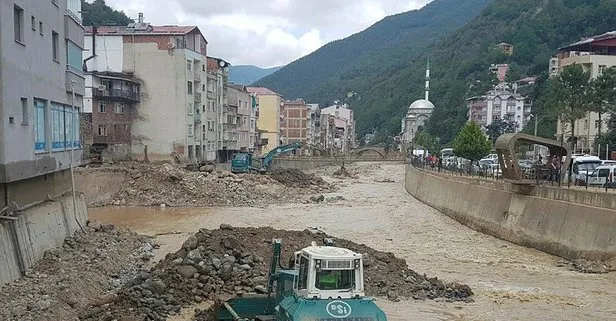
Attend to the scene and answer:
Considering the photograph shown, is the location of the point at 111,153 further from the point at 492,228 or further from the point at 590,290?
the point at 590,290

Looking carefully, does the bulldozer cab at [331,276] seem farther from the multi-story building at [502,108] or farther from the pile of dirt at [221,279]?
the multi-story building at [502,108]

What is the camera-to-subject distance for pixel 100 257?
2145cm

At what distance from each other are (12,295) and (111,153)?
150ft

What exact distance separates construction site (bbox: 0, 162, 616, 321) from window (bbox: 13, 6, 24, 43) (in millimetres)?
6793

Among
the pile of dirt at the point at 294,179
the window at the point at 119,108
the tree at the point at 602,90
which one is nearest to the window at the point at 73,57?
the window at the point at 119,108

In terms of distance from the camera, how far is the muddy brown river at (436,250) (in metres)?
18.2

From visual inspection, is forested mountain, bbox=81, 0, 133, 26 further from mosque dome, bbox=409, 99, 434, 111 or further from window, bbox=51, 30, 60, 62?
mosque dome, bbox=409, 99, 434, 111

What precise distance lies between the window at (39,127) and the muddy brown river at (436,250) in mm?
8183

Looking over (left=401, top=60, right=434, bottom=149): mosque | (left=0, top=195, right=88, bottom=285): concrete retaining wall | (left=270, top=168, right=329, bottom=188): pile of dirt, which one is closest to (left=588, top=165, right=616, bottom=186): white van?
(left=0, top=195, right=88, bottom=285): concrete retaining wall

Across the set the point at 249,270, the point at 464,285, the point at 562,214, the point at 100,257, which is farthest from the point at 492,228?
the point at 100,257

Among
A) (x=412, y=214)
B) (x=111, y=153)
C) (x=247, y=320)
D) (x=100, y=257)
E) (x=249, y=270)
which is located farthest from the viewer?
(x=111, y=153)

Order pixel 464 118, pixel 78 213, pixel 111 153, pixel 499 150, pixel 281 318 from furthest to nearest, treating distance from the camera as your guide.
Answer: pixel 464 118 < pixel 111 153 < pixel 499 150 < pixel 78 213 < pixel 281 318

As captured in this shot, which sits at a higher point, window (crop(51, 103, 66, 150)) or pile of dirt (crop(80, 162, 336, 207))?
window (crop(51, 103, 66, 150))

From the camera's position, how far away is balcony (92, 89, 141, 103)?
183ft
